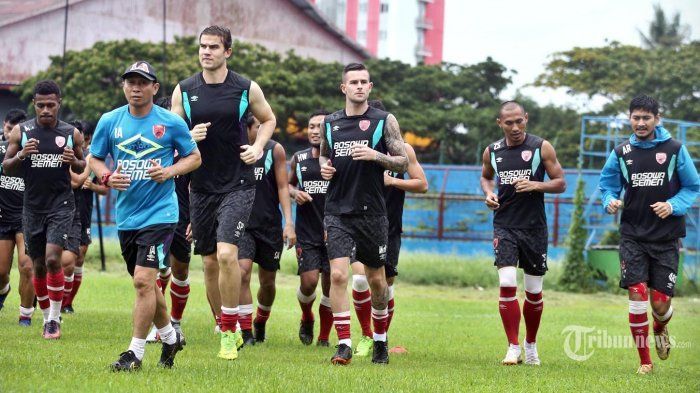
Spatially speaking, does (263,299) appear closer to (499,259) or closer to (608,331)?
(499,259)

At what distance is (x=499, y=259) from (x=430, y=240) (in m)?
22.6

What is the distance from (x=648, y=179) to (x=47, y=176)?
6379mm

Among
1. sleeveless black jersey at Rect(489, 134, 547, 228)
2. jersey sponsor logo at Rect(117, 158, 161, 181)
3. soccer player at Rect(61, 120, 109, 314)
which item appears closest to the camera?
jersey sponsor logo at Rect(117, 158, 161, 181)

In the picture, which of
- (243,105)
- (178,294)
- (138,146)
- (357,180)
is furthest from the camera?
(178,294)

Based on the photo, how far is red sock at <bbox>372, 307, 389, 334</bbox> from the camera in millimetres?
10438

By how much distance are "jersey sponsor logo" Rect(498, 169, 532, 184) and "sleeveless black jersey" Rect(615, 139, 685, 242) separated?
1.01 m

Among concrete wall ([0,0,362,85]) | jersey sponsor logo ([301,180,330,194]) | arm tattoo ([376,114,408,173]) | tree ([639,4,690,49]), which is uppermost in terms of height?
tree ([639,4,690,49])

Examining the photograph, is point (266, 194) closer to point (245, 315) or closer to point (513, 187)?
point (245, 315)

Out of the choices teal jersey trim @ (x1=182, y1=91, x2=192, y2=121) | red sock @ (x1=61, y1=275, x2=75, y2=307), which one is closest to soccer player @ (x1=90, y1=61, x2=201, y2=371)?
teal jersey trim @ (x1=182, y1=91, x2=192, y2=121)

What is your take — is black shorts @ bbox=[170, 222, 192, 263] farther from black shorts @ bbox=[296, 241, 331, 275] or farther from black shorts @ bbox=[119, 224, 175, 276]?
black shorts @ bbox=[119, 224, 175, 276]

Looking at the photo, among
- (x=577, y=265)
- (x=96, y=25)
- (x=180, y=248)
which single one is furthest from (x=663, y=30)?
(x=180, y=248)

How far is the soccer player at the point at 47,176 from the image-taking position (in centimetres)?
1209

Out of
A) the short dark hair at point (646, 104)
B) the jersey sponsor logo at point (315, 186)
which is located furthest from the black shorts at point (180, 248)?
the short dark hair at point (646, 104)

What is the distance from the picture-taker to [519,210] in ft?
36.8
